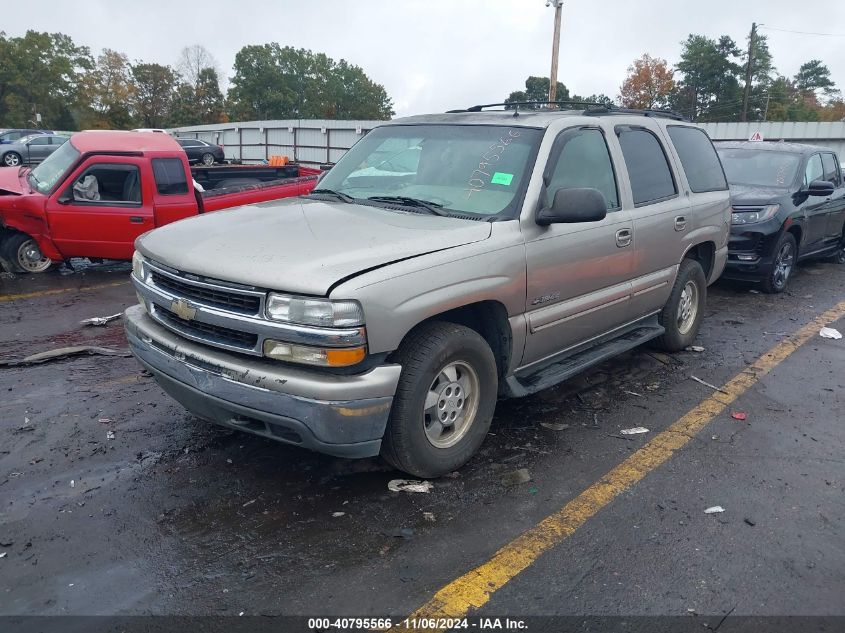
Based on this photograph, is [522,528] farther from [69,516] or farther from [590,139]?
[590,139]

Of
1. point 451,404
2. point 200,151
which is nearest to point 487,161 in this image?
point 451,404

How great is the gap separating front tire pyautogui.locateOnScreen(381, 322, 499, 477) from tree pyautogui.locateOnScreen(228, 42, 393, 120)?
85.8 meters

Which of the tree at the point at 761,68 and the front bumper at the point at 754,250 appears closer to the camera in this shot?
the front bumper at the point at 754,250

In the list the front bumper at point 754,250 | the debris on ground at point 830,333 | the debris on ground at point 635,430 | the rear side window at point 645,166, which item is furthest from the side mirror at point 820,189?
the debris on ground at point 635,430

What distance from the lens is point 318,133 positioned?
103 feet

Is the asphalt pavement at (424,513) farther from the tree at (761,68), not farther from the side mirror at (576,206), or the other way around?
the tree at (761,68)

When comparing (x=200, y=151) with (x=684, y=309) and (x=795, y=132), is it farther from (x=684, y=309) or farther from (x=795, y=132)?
(x=684, y=309)

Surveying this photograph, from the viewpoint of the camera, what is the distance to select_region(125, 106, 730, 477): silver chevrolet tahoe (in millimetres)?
3043

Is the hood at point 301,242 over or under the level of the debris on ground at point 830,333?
over

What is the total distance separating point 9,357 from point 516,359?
4.19 metres

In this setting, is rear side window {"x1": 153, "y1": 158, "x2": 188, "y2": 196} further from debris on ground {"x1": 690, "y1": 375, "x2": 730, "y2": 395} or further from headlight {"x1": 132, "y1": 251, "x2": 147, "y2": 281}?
debris on ground {"x1": 690, "y1": 375, "x2": 730, "y2": 395}

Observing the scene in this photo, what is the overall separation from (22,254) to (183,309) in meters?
6.18

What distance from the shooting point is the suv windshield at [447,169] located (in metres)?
3.97

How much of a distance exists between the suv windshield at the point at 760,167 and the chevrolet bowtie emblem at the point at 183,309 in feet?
26.2
